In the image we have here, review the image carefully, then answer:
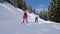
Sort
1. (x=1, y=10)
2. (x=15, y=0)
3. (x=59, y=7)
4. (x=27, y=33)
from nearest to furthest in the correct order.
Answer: (x=27, y=33)
(x=1, y=10)
(x=59, y=7)
(x=15, y=0)

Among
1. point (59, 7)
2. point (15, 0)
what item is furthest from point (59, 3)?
point (15, 0)

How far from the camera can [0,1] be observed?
48969mm

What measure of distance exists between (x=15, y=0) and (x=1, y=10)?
29.9m

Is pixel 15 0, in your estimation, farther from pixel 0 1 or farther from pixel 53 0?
pixel 53 0

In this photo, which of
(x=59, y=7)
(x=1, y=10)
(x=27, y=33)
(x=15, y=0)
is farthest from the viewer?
(x=15, y=0)

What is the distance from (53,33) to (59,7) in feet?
94.8

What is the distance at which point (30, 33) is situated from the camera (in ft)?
31.8

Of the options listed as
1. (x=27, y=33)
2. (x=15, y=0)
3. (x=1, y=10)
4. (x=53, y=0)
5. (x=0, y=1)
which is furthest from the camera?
(x=15, y=0)

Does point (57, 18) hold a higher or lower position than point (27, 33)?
lower

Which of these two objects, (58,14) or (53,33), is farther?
(58,14)

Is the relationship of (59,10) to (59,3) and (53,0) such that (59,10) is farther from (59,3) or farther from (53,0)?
(53,0)

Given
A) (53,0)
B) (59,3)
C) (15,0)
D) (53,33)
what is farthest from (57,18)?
(15,0)

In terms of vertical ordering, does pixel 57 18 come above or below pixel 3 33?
below

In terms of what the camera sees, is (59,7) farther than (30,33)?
Yes
